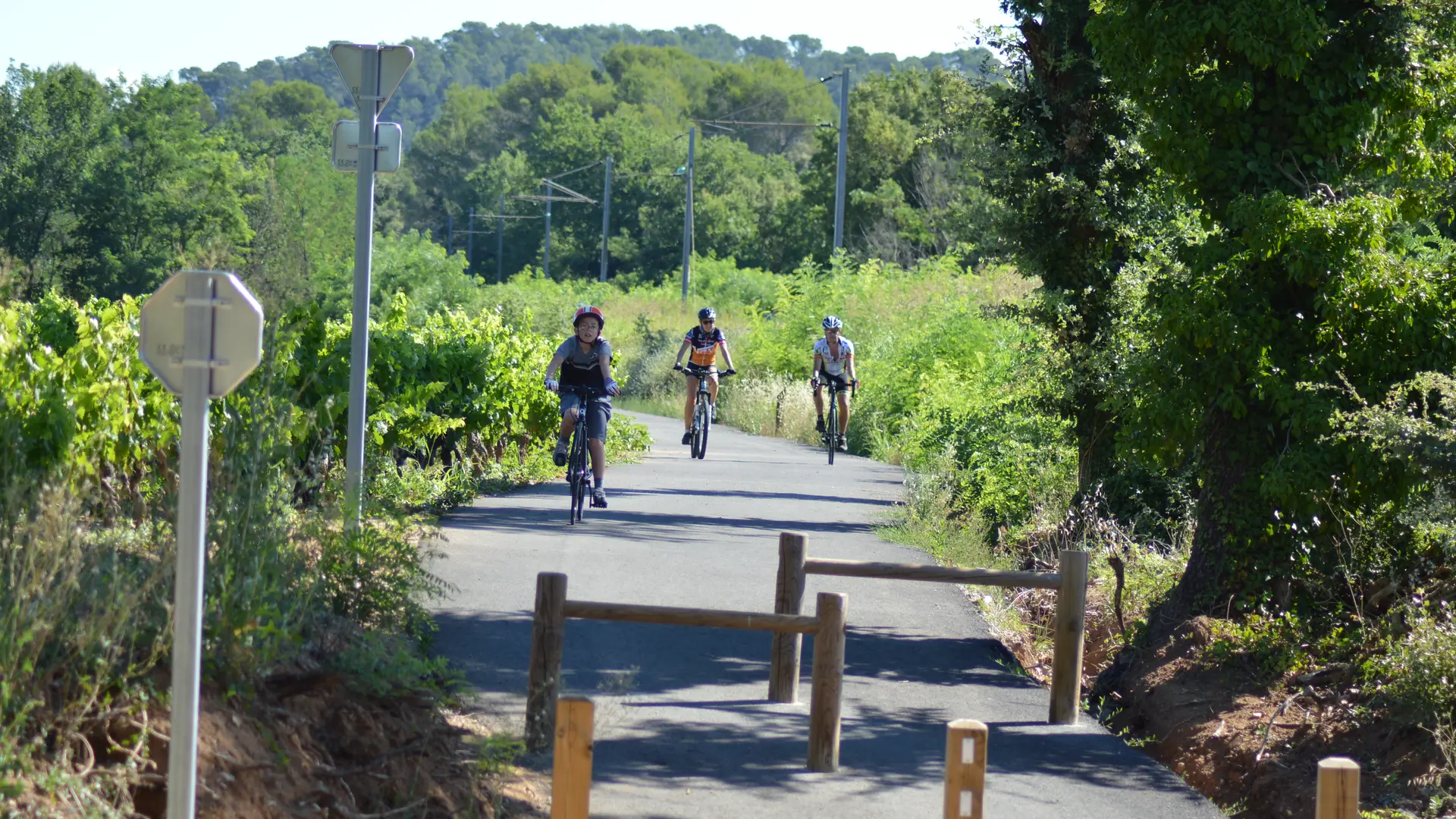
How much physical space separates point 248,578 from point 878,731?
3.56 metres

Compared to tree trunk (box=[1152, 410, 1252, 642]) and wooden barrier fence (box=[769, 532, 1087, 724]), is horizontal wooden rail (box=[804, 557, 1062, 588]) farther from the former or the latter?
tree trunk (box=[1152, 410, 1252, 642])

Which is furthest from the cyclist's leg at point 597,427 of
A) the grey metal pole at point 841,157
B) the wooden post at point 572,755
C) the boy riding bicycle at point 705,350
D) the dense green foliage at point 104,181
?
the dense green foliage at point 104,181

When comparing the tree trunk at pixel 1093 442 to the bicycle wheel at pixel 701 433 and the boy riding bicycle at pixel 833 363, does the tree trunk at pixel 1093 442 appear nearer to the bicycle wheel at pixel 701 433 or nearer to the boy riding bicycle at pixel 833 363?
the boy riding bicycle at pixel 833 363

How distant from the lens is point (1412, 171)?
10219 mm

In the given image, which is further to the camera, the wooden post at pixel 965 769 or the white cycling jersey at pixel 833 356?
the white cycling jersey at pixel 833 356

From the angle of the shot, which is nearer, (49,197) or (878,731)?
(878,731)

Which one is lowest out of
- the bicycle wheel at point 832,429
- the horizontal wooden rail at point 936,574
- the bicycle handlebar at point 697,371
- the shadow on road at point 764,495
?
the shadow on road at point 764,495

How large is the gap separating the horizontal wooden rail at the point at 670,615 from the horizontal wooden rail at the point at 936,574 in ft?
4.39

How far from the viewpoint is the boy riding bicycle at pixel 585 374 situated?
1370 cm

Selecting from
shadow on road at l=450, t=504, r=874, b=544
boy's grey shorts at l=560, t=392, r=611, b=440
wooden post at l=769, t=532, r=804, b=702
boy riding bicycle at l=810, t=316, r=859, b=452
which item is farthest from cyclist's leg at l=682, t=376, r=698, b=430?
wooden post at l=769, t=532, r=804, b=702

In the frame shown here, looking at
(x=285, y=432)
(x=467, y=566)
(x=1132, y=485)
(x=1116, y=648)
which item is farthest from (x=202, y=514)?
(x=1132, y=485)

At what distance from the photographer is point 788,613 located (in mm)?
8898

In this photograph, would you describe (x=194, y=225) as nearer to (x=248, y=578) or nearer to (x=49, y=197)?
(x=49, y=197)

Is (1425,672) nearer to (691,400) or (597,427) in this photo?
(597,427)
